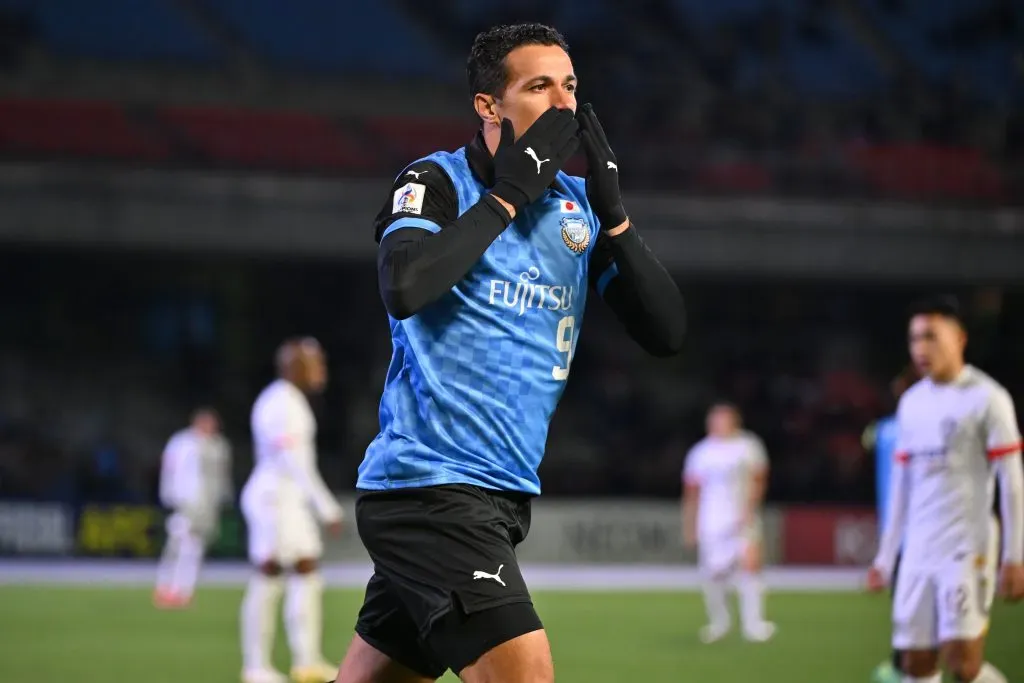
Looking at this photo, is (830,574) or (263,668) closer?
(263,668)

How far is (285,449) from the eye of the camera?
930 centimetres

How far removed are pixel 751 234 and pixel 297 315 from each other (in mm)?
7976

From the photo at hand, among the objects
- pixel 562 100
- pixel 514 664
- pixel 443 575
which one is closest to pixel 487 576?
pixel 443 575

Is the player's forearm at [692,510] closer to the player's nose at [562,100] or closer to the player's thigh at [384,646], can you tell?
the player's thigh at [384,646]

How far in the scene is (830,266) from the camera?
77.3 ft

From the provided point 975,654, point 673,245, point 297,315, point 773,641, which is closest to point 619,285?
point 975,654

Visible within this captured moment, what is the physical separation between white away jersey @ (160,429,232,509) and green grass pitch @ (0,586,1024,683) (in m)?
1.09

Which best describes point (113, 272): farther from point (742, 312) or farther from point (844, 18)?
point (844, 18)

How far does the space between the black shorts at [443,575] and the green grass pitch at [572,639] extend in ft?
16.8

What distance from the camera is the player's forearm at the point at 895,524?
664 cm

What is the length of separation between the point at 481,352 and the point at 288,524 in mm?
6248

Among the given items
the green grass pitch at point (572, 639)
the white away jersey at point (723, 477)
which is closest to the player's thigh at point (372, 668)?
the green grass pitch at point (572, 639)

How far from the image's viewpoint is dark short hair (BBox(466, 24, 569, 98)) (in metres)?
3.21

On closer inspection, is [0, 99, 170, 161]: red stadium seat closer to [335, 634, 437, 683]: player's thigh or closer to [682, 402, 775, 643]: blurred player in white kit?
[682, 402, 775, 643]: blurred player in white kit
